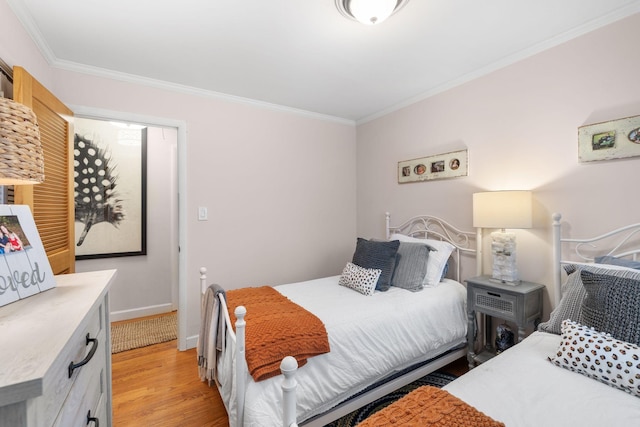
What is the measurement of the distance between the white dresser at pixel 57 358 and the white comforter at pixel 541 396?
1.23 meters

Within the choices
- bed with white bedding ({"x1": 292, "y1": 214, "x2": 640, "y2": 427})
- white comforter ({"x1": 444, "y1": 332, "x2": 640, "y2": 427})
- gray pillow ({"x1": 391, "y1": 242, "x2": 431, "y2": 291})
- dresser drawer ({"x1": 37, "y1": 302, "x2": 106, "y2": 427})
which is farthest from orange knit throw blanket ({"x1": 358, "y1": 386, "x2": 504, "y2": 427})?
gray pillow ({"x1": 391, "y1": 242, "x2": 431, "y2": 291})

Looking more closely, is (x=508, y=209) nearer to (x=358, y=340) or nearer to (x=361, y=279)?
(x=361, y=279)

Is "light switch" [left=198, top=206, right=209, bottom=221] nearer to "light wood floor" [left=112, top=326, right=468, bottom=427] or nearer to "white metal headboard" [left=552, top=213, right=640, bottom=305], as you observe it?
"light wood floor" [left=112, top=326, right=468, bottom=427]

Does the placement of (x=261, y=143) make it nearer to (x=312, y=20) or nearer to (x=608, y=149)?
(x=312, y=20)

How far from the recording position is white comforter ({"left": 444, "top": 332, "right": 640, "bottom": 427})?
98 centimetres

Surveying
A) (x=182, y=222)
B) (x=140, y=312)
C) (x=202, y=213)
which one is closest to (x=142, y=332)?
(x=140, y=312)

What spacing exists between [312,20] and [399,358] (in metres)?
2.18

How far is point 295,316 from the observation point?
1759 millimetres

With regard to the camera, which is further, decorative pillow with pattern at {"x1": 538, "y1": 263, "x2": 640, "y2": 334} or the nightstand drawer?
the nightstand drawer

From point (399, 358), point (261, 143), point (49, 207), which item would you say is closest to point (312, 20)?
point (261, 143)

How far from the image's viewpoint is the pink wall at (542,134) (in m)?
1.78

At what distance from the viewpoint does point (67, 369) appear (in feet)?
2.49

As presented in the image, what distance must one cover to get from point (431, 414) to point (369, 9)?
73.1 inches

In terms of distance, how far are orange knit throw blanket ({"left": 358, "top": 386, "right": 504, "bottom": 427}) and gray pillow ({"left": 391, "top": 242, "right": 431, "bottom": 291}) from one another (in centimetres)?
136
